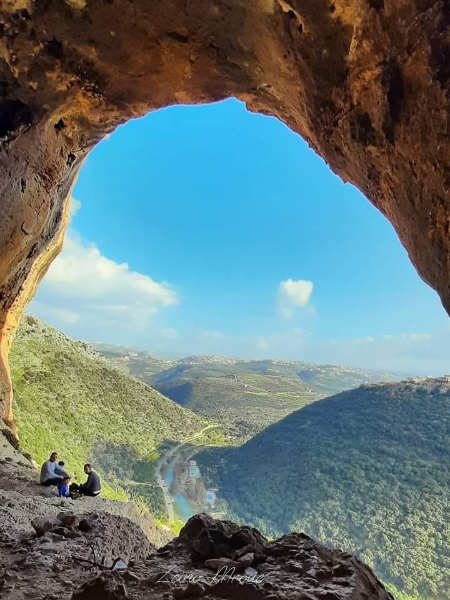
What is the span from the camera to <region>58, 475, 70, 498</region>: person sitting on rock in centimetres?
766

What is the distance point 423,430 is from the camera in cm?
3391

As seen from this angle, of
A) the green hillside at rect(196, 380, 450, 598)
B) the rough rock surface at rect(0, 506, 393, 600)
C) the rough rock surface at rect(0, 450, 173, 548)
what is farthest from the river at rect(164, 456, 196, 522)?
the rough rock surface at rect(0, 506, 393, 600)

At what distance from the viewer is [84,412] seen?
33.6 m

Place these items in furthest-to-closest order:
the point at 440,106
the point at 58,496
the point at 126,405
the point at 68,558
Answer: the point at 126,405 < the point at 58,496 < the point at 68,558 < the point at 440,106

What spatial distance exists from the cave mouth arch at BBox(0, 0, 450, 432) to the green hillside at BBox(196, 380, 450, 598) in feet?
78.6

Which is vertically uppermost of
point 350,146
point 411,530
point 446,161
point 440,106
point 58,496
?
point 350,146

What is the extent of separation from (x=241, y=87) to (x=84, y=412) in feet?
103

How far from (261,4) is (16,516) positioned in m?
7.11

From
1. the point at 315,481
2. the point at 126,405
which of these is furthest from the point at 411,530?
the point at 126,405

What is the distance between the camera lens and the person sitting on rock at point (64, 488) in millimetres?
7664

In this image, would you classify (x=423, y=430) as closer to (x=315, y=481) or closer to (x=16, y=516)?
(x=315, y=481)

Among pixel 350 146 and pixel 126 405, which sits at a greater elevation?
pixel 350 146

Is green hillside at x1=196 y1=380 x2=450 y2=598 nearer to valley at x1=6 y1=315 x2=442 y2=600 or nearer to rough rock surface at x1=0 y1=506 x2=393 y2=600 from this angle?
valley at x1=6 y1=315 x2=442 y2=600

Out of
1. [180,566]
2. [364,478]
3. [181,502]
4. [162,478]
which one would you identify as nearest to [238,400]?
[162,478]
